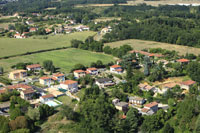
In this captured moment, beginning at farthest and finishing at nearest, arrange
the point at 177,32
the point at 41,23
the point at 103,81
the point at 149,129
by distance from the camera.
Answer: the point at 41,23 → the point at 177,32 → the point at 103,81 → the point at 149,129

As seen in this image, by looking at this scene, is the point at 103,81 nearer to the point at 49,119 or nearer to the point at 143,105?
the point at 143,105

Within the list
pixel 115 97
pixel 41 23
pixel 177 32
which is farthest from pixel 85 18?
pixel 115 97

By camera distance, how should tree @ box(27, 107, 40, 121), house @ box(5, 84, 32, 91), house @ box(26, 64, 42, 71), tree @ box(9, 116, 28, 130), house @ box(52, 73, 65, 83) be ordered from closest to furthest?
tree @ box(9, 116, 28, 130) < tree @ box(27, 107, 40, 121) < house @ box(5, 84, 32, 91) < house @ box(52, 73, 65, 83) < house @ box(26, 64, 42, 71)

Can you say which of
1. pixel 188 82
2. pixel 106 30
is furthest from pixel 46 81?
pixel 106 30

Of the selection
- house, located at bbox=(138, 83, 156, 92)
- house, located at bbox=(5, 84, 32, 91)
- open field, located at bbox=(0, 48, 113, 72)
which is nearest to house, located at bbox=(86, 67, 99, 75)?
open field, located at bbox=(0, 48, 113, 72)

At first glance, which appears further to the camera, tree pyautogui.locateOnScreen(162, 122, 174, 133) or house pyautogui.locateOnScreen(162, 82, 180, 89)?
house pyautogui.locateOnScreen(162, 82, 180, 89)

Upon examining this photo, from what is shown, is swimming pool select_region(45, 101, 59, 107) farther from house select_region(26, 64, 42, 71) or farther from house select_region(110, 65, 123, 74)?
house select_region(110, 65, 123, 74)
